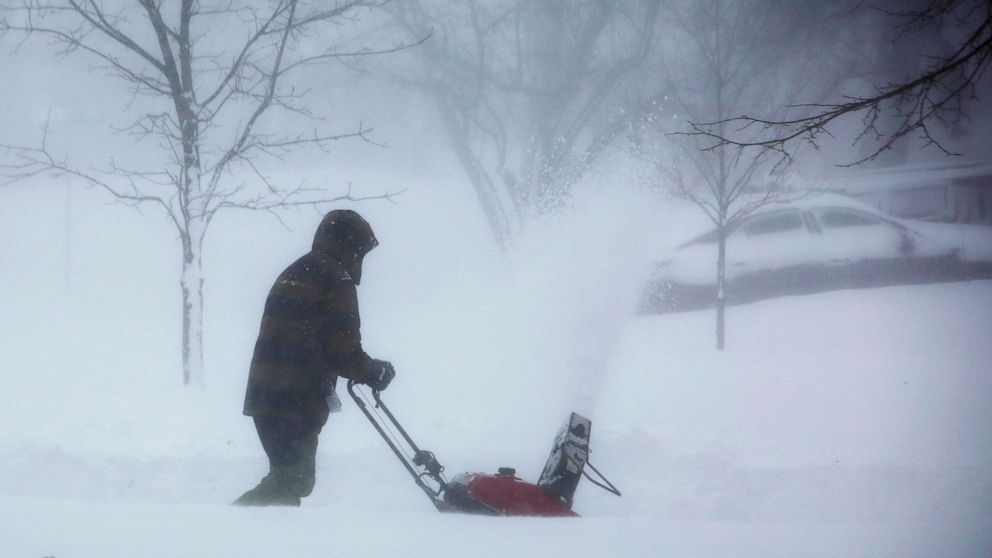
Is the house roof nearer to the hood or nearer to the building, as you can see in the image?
the building

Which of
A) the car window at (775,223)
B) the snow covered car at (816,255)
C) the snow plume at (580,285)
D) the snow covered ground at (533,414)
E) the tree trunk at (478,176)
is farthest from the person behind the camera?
the tree trunk at (478,176)

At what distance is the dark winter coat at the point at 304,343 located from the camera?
3.90 metres

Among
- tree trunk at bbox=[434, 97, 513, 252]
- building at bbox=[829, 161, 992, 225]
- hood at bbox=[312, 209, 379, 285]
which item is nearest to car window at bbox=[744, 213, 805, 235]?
building at bbox=[829, 161, 992, 225]

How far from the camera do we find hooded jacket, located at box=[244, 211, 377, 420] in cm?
390

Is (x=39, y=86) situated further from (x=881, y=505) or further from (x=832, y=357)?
(x=881, y=505)

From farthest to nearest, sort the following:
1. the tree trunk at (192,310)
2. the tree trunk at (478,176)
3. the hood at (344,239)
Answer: the tree trunk at (478,176), the tree trunk at (192,310), the hood at (344,239)

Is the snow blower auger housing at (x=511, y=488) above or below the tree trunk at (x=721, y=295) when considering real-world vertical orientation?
below

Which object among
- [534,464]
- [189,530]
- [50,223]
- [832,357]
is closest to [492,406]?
[534,464]

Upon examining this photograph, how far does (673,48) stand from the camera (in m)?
14.8

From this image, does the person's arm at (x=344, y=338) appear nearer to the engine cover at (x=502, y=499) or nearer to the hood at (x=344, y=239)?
the hood at (x=344, y=239)

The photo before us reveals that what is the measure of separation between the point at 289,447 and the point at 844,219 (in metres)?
9.88

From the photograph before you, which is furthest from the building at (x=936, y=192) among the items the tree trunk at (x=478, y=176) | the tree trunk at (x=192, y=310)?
the tree trunk at (x=192, y=310)

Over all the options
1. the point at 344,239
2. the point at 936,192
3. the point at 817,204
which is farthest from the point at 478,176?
the point at 344,239

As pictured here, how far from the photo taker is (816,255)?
11.8m
